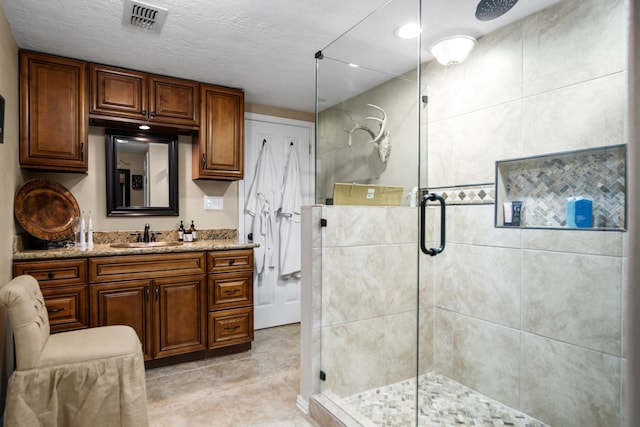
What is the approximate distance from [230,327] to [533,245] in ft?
7.57

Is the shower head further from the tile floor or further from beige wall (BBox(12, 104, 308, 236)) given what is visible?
the tile floor

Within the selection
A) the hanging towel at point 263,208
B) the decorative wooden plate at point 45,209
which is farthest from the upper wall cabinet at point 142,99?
the hanging towel at point 263,208

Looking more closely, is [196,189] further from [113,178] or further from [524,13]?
[524,13]

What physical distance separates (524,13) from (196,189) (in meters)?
2.86

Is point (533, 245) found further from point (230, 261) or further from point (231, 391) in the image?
point (230, 261)

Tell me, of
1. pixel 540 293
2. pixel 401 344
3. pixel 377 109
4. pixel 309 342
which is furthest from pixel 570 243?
pixel 309 342

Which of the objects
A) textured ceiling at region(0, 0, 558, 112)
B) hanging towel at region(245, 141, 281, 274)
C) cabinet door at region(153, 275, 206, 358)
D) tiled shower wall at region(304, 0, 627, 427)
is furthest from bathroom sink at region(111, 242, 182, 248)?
tiled shower wall at region(304, 0, 627, 427)

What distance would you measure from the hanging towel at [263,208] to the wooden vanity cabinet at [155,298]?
37.0 inches

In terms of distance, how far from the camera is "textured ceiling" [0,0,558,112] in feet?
6.61

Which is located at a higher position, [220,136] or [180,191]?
[220,136]

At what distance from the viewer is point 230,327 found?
9.94 feet

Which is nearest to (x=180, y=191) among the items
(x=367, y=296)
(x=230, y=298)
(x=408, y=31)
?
(x=230, y=298)

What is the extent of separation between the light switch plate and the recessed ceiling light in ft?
7.27

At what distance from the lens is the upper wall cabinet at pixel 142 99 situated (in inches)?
109
